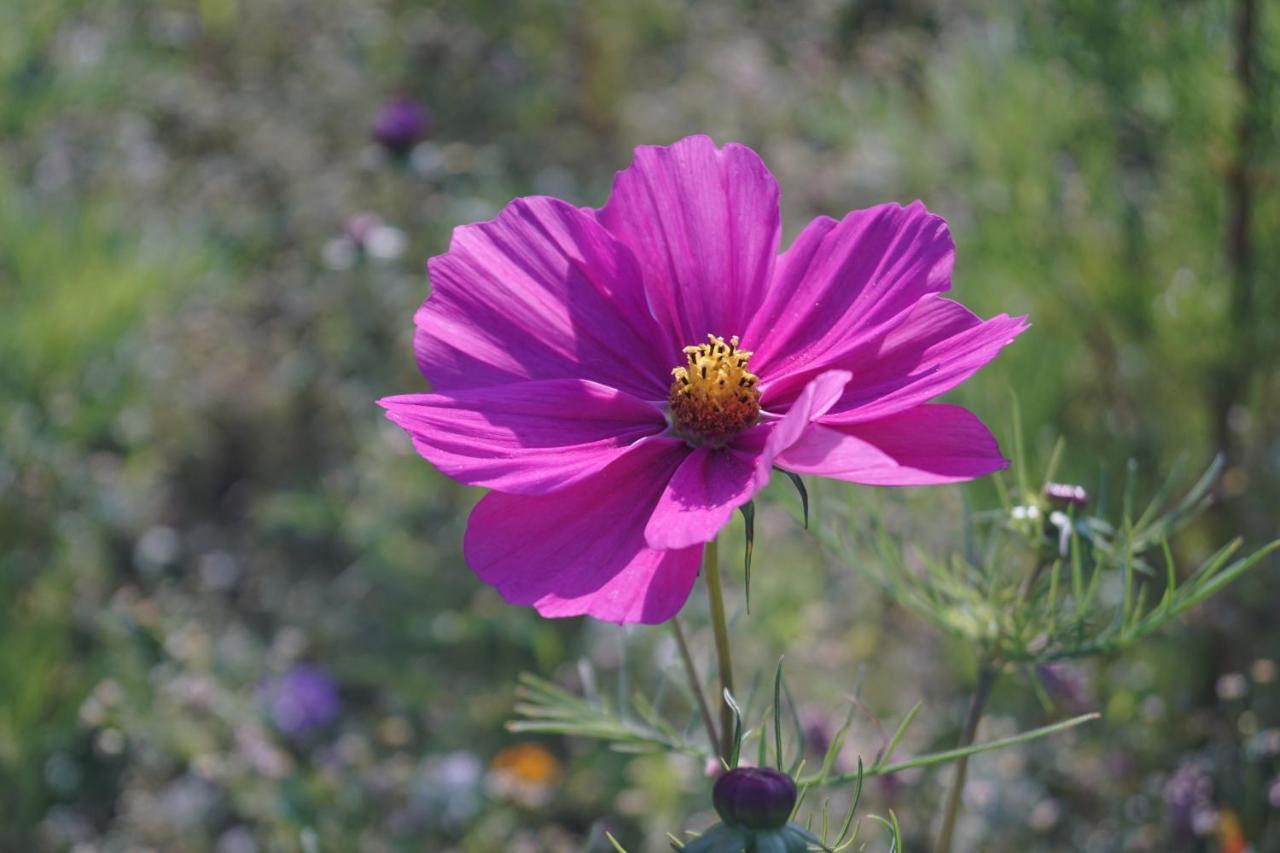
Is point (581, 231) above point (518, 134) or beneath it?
above

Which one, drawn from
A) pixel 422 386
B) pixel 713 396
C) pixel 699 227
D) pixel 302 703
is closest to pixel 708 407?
pixel 713 396

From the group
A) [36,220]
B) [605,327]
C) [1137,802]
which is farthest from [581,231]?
[36,220]

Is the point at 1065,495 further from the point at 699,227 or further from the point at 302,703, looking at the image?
the point at 302,703

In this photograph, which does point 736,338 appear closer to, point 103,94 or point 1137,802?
point 1137,802

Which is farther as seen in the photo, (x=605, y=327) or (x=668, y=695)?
(x=668, y=695)

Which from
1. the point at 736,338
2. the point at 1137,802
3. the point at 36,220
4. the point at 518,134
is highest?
the point at 736,338
